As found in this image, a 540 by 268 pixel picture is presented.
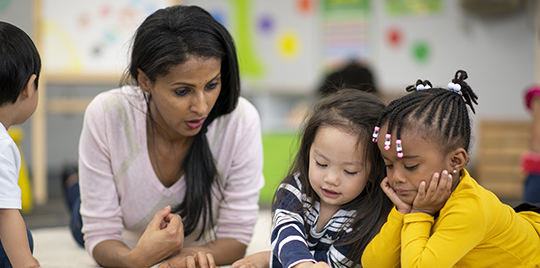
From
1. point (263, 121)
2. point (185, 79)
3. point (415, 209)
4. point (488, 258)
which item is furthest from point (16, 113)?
point (263, 121)

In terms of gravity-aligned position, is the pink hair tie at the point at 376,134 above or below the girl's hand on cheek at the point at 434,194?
above

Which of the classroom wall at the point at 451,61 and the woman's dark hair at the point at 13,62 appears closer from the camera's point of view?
the woman's dark hair at the point at 13,62

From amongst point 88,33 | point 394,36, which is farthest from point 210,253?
point 394,36

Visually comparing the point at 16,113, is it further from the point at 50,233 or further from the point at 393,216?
the point at 50,233

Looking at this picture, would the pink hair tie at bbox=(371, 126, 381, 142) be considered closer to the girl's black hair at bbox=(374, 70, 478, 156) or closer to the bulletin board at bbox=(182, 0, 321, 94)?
the girl's black hair at bbox=(374, 70, 478, 156)

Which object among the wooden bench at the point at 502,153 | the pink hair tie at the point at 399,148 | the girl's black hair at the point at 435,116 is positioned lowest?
the wooden bench at the point at 502,153

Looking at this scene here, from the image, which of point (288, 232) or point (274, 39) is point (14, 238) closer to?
point (288, 232)

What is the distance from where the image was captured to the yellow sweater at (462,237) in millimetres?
838

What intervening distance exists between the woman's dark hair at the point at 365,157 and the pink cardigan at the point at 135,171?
30 centimetres

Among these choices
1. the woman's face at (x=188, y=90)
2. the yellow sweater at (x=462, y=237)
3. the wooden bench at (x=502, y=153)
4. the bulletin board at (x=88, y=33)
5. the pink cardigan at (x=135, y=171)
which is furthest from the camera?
the wooden bench at (x=502, y=153)

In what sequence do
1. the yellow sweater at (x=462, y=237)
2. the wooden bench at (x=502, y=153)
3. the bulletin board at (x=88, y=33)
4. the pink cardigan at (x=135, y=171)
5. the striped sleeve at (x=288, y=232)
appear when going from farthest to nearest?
the wooden bench at (x=502, y=153) < the bulletin board at (x=88, y=33) < the pink cardigan at (x=135, y=171) < the striped sleeve at (x=288, y=232) < the yellow sweater at (x=462, y=237)

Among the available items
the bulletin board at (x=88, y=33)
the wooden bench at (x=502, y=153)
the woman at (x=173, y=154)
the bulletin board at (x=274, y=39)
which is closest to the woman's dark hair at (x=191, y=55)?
the woman at (x=173, y=154)

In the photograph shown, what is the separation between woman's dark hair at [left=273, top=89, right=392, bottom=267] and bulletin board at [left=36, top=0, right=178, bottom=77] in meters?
2.21

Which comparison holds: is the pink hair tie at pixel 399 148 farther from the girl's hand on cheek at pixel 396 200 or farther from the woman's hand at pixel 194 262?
the woman's hand at pixel 194 262
